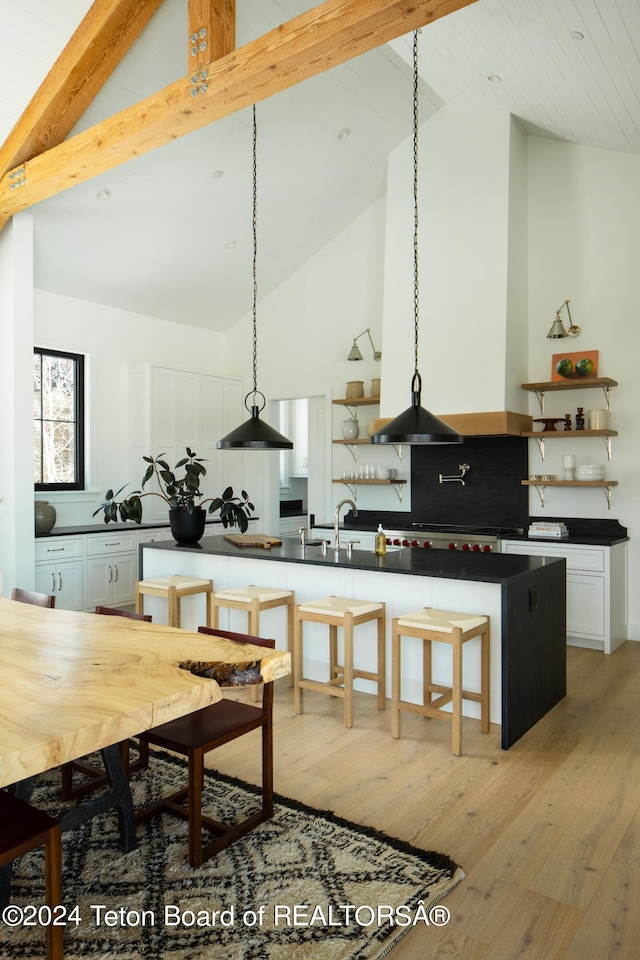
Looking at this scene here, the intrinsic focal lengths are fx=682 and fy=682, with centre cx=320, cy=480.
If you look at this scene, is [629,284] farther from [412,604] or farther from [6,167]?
[6,167]

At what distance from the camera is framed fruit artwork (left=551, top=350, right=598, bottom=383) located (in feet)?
17.9

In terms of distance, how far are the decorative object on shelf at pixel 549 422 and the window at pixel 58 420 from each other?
4.22 meters

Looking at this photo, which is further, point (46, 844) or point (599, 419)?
point (599, 419)

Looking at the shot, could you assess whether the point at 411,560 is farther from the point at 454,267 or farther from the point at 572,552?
the point at 454,267

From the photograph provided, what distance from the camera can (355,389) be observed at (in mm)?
6758

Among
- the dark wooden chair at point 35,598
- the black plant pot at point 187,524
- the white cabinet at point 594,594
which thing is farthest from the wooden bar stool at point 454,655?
the black plant pot at point 187,524

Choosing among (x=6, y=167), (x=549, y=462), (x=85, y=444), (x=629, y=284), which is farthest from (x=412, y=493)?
(x=6, y=167)

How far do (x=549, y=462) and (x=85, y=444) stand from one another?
4.27m

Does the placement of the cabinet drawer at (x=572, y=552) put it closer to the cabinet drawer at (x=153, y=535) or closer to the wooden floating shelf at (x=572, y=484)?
the wooden floating shelf at (x=572, y=484)

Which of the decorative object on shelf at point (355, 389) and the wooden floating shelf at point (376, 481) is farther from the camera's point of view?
the decorative object on shelf at point (355, 389)

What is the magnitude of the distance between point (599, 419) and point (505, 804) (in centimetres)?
347

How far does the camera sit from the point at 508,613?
327 centimetres

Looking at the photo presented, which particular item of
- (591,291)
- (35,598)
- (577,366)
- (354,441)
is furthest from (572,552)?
(35,598)

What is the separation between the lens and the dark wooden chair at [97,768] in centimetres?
277
